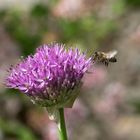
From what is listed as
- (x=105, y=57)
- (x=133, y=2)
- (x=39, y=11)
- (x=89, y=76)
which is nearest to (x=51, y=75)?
(x=105, y=57)

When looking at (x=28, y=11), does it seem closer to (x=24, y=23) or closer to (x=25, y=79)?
(x=24, y=23)

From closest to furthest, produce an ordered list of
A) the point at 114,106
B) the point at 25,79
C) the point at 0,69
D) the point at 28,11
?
the point at 25,79, the point at 0,69, the point at 114,106, the point at 28,11

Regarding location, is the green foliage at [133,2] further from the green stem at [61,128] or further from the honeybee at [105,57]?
the green stem at [61,128]

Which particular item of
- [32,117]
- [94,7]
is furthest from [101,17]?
[32,117]

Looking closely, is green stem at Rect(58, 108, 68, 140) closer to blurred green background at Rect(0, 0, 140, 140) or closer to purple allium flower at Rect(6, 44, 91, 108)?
purple allium flower at Rect(6, 44, 91, 108)

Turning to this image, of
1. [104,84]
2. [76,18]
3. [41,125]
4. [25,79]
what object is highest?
[76,18]

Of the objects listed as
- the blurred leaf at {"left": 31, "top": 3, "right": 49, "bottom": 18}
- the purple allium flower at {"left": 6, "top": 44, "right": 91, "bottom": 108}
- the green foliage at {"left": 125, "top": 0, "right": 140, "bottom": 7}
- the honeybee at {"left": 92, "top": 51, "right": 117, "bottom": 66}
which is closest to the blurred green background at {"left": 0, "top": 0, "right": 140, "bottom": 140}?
the blurred leaf at {"left": 31, "top": 3, "right": 49, "bottom": 18}
